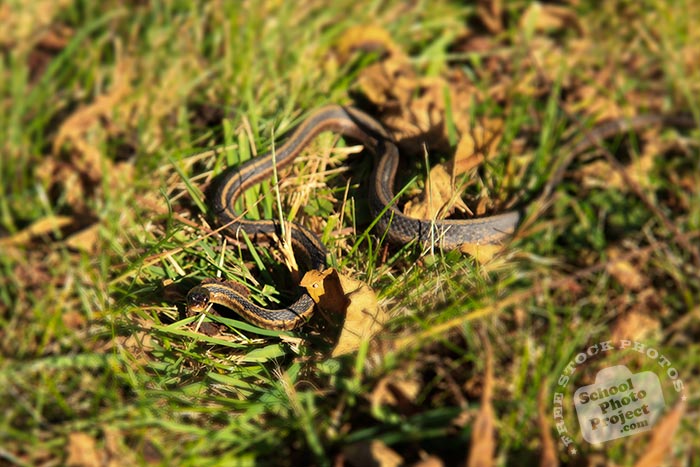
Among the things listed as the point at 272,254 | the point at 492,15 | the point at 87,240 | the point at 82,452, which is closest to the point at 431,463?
the point at 82,452

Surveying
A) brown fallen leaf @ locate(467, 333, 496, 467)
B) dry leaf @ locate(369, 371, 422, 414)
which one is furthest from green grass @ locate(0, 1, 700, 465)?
brown fallen leaf @ locate(467, 333, 496, 467)

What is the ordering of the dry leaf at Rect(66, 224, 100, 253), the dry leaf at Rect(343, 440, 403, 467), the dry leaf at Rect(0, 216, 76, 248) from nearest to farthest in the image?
1. the dry leaf at Rect(343, 440, 403, 467)
2. the dry leaf at Rect(66, 224, 100, 253)
3. the dry leaf at Rect(0, 216, 76, 248)

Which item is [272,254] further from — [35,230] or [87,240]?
[35,230]

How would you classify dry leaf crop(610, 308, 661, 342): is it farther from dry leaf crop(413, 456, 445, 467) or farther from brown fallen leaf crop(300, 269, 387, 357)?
dry leaf crop(413, 456, 445, 467)

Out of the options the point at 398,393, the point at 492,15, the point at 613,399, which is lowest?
the point at 613,399

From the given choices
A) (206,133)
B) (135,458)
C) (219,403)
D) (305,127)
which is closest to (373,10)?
(305,127)

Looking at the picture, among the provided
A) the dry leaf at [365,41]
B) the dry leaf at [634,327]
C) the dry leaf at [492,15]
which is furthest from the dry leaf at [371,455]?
the dry leaf at [492,15]
